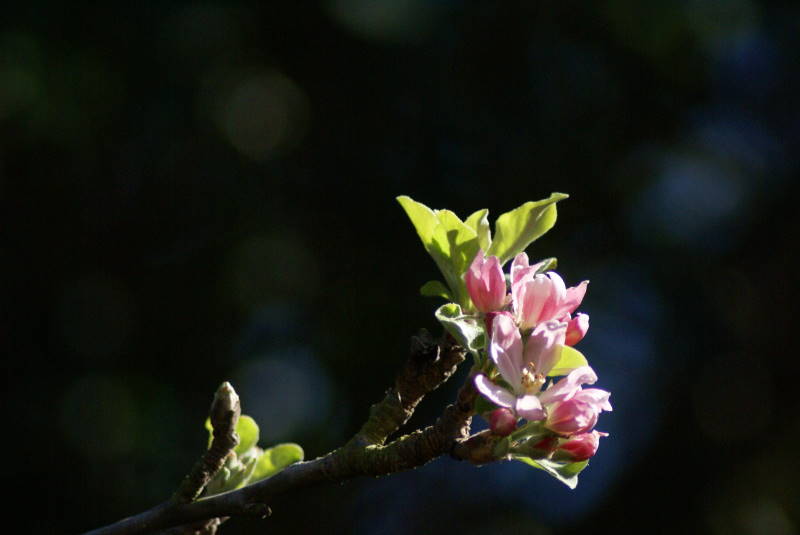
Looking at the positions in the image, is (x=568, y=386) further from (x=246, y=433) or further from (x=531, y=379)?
(x=246, y=433)

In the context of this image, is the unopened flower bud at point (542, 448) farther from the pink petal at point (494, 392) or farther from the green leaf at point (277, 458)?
the green leaf at point (277, 458)

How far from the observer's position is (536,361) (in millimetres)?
902

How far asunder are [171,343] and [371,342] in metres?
0.87

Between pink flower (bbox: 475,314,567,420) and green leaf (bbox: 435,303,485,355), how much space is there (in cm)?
3

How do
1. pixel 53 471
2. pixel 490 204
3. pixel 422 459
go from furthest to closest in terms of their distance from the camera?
pixel 490 204, pixel 53 471, pixel 422 459

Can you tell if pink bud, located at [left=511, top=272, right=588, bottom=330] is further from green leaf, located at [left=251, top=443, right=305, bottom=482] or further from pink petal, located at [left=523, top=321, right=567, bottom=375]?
green leaf, located at [left=251, top=443, right=305, bottom=482]

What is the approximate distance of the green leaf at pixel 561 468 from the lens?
90cm

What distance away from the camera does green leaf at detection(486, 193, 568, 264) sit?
1.00 m

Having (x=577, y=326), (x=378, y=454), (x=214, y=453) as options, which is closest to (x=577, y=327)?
(x=577, y=326)

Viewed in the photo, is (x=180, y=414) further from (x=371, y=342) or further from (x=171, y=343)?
(x=371, y=342)

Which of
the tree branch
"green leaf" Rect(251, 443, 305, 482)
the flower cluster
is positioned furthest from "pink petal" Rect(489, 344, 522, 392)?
"green leaf" Rect(251, 443, 305, 482)

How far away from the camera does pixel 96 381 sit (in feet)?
13.4

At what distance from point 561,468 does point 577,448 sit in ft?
0.08

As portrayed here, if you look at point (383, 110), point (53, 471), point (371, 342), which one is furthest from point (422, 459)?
point (383, 110)
